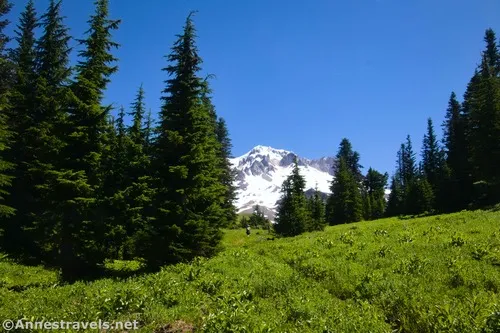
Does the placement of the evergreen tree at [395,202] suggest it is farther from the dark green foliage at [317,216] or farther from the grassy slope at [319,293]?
the grassy slope at [319,293]

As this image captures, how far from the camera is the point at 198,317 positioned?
991cm

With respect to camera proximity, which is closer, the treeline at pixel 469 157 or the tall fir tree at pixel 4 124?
the tall fir tree at pixel 4 124

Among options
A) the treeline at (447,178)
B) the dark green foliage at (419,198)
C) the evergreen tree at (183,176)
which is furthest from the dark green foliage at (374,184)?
the evergreen tree at (183,176)

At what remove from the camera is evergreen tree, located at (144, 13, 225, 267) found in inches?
772

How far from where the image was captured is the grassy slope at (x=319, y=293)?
9297 mm

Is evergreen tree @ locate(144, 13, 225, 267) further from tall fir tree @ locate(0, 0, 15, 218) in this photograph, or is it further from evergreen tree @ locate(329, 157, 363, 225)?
evergreen tree @ locate(329, 157, 363, 225)

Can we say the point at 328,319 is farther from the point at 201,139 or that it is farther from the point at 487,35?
the point at 487,35

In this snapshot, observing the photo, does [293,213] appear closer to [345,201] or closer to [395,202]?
[345,201]

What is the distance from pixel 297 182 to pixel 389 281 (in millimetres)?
39333

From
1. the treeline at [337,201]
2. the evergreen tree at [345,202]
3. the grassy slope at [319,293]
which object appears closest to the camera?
the grassy slope at [319,293]

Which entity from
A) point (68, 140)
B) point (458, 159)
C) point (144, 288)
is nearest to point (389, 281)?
point (144, 288)

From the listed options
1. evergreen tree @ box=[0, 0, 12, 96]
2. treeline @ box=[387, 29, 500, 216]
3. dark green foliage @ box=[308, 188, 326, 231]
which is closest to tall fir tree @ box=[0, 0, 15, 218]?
evergreen tree @ box=[0, 0, 12, 96]

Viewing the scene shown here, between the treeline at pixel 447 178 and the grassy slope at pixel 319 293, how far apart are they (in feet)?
82.5

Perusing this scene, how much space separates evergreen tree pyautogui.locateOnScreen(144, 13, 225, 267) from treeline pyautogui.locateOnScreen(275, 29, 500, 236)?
28476 mm
